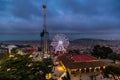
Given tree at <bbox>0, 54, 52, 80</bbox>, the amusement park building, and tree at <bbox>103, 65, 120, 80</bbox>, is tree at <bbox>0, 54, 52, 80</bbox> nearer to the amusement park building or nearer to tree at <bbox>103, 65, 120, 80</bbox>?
tree at <bbox>103, 65, 120, 80</bbox>

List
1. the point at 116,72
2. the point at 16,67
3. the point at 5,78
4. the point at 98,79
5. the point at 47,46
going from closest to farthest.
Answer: the point at 5,78 → the point at 16,67 → the point at 116,72 → the point at 98,79 → the point at 47,46

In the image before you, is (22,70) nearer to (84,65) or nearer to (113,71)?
(113,71)

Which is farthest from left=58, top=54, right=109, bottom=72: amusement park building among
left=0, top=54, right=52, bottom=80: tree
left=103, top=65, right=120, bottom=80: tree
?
left=0, top=54, right=52, bottom=80: tree

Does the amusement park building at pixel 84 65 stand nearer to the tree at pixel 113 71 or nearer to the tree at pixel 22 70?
the tree at pixel 113 71

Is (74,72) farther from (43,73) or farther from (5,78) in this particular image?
(5,78)

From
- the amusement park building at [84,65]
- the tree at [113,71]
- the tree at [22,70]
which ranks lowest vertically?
the amusement park building at [84,65]

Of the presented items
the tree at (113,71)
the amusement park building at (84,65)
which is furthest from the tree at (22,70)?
the amusement park building at (84,65)

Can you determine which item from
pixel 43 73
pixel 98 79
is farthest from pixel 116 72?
pixel 43 73

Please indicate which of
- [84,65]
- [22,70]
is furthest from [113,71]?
[22,70]
